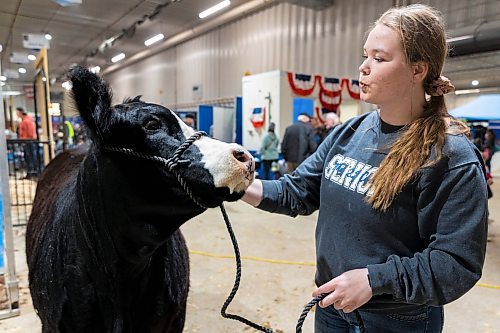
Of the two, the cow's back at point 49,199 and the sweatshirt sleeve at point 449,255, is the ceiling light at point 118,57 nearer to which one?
the cow's back at point 49,199

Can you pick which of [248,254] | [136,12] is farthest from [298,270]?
[136,12]

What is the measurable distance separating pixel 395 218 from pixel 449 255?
7.4 inches

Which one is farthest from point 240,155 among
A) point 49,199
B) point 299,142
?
Answer: point 299,142

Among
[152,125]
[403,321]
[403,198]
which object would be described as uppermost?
[152,125]

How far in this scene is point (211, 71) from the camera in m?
16.0

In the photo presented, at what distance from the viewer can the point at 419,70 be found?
3.57 ft

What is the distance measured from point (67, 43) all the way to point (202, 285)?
56.4ft

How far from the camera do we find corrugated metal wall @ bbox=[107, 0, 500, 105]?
9.82m

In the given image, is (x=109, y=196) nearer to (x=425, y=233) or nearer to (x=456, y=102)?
(x=425, y=233)

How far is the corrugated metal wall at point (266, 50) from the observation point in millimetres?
10617

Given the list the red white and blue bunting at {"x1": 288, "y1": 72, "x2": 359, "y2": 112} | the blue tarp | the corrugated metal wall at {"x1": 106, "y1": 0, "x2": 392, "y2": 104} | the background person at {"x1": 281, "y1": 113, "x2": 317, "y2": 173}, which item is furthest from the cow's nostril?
the blue tarp

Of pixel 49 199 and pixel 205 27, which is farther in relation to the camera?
pixel 205 27

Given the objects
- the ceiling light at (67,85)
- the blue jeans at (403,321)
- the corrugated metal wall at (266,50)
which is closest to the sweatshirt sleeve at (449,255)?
the blue jeans at (403,321)

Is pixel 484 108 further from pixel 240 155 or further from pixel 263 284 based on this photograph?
pixel 240 155
